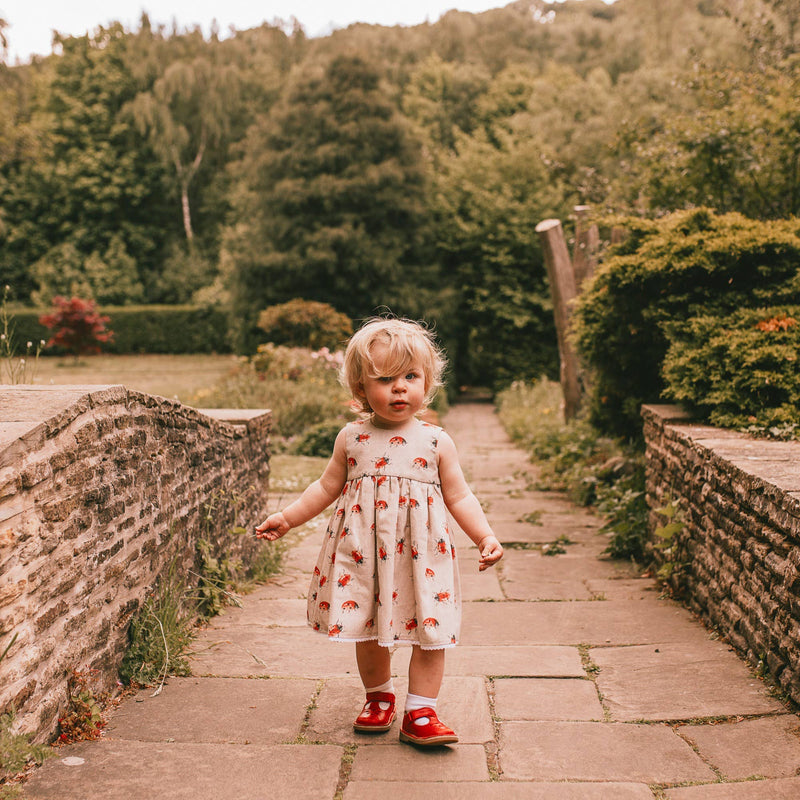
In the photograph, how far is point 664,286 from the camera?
524 cm

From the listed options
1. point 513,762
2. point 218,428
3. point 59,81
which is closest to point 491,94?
point 59,81

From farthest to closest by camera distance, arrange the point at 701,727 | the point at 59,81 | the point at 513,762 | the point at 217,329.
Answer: the point at 59,81
the point at 217,329
the point at 701,727
the point at 513,762

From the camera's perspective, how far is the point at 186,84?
2998 cm

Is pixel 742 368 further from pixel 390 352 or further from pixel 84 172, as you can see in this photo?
pixel 84 172

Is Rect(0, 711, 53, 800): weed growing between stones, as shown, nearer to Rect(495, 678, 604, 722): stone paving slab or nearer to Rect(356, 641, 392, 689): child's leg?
Rect(356, 641, 392, 689): child's leg

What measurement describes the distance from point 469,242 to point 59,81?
21.2 meters

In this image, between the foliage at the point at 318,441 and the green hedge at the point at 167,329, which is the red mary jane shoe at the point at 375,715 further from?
the green hedge at the point at 167,329

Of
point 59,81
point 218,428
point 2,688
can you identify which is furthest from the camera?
point 59,81

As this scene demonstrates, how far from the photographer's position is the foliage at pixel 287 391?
1120 cm

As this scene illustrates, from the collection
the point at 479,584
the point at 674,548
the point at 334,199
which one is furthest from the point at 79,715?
the point at 334,199

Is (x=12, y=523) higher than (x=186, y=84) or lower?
lower

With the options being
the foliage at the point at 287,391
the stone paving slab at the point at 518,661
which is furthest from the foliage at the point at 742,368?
the foliage at the point at 287,391

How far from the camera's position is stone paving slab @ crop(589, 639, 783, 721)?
2740 mm

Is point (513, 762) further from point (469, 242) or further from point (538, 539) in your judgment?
point (469, 242)
